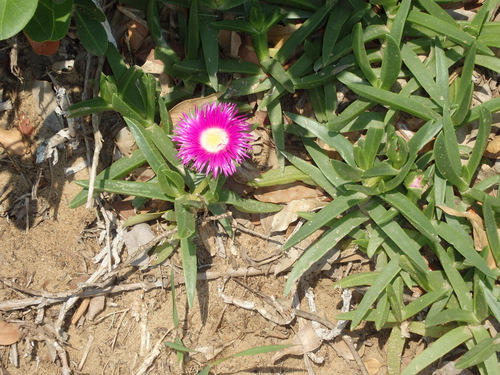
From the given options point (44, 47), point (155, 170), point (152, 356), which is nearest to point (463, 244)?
point (155, 170)

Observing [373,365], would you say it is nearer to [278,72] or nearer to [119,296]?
[119,296]

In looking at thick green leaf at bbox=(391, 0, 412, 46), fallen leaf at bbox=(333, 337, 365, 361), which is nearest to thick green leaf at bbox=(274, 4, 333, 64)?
thick green leaf at bbox=(391, 0, 412, 46)

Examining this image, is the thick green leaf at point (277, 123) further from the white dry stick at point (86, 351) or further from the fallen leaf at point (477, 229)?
the white dry stick at point (86, 351)

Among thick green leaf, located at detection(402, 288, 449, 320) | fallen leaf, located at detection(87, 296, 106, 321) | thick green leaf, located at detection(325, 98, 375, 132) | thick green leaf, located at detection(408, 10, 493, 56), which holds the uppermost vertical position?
thick green leaf, located at detection(408, 10, 493, 56)

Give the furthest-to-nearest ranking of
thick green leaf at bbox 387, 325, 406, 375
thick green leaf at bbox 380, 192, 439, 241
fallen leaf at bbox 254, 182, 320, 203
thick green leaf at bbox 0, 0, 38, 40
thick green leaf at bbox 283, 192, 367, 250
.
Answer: fallen leaf at bbox 254, 182, 320, 203
thick green leaf at bbox 387, 325, 406, 375
thick green leaf at bbox 283, 192, 367, 250
thick green leaf at bbox 380, 192, 439, 241
thick green leaf at bbox 0, 0, 38, 40

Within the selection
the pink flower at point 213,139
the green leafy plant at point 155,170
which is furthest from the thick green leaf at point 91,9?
the pink flower at point 213,139

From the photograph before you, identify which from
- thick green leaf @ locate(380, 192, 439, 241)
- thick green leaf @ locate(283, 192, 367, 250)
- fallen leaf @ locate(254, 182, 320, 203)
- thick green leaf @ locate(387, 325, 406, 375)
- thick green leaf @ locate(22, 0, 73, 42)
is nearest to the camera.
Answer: thick green leaf @ locate(22, 0, 73, 42)

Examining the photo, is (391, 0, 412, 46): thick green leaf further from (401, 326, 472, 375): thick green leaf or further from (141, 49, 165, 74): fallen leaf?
(401, 326, 472, 375): thick green leaf
